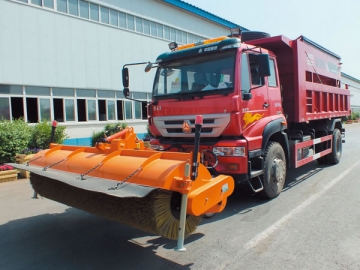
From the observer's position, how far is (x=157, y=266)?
11.5ft

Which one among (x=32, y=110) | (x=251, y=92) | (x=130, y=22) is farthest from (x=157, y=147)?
(x=130, y=22)

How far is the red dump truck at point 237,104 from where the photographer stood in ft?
16.2

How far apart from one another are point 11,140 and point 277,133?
818 cm

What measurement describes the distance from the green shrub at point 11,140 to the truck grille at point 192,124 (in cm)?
635

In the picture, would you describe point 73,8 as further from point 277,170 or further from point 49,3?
point 277,170

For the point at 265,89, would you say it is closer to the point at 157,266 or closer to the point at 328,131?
the point at 157,266

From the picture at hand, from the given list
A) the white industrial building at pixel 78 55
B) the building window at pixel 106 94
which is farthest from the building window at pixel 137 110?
the building window at pixel 106 94

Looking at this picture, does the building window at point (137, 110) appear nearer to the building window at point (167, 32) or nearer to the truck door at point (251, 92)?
the building window at point (167, 32)

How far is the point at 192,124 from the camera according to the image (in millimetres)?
5211

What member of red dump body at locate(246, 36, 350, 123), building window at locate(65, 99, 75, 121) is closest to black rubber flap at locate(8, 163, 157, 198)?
red dump body at locate(246, 36, 350, 123)

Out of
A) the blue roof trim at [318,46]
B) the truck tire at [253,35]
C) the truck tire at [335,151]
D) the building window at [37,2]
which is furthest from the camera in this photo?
the building window at [37,2]

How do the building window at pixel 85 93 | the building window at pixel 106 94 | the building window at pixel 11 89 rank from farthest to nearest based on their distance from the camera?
the building window at pixel 106 94 → the building window at pixel 85 93 → the building window at pixel 11 89

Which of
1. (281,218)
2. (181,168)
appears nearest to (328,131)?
(281,218)

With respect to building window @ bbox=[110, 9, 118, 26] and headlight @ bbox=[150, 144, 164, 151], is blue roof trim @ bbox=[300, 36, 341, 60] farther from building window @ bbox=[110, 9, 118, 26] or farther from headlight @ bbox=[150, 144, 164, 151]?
building window @ bbox=[110, 9, 118, 26]
